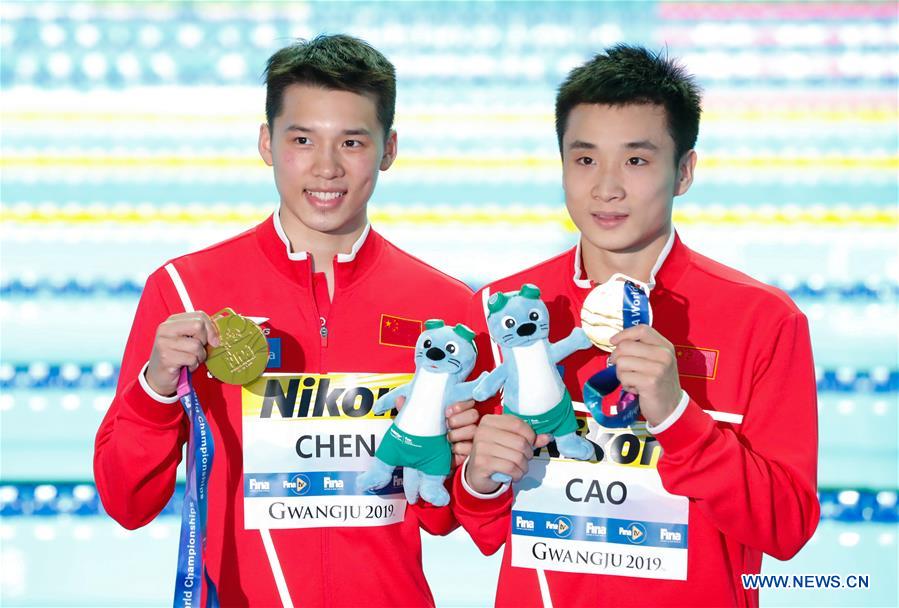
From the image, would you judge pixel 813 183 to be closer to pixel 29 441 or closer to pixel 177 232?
pixel 177 232

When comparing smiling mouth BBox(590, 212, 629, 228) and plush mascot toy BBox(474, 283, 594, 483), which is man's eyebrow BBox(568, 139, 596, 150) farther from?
plush mascot toy BBox(474, 283, 594, 483)

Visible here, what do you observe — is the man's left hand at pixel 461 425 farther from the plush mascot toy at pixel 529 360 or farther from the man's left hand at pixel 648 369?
the man's left hand at pixel 648 369

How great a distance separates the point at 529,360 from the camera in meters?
1.51

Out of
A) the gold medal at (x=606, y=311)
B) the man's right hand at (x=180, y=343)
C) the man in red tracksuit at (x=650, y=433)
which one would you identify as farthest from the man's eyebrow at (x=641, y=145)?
the man's right hand at (x=180, y=343)

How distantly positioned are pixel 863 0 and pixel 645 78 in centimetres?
372

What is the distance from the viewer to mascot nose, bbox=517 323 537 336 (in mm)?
1503

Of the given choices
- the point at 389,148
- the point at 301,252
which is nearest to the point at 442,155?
the point at 389,148

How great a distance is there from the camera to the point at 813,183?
15.4 feet

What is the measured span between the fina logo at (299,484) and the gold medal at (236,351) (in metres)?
0.18

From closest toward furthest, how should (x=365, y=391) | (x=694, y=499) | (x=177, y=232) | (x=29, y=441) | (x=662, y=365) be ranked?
(x=662, y=365) → (x=694, y=499) → (x=365, y=391) → (x=29, y=441) → (x=177, y=232)

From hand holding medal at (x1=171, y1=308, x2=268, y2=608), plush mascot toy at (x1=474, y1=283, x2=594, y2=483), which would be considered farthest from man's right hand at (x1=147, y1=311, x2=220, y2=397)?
plush mascot toy at (x1=474, y1=283, x2=594, y2=483)

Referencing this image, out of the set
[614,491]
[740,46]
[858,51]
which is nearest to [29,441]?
[614,491]

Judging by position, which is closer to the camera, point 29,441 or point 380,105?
point 380,105

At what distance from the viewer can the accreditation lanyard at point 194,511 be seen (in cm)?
159
